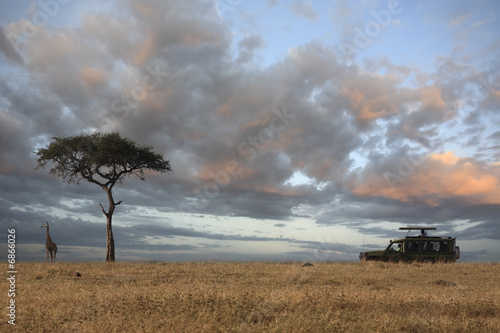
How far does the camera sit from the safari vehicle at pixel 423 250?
27.0m

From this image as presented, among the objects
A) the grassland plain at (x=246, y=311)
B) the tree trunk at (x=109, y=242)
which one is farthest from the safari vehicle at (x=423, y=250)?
the tree trunk at (x=109, y=242)

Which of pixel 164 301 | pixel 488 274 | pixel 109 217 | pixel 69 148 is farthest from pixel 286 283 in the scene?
pixel 69 148

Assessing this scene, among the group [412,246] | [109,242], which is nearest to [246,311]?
[412,246]

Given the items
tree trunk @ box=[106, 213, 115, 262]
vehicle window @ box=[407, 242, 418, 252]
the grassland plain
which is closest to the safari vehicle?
vehicle window @ box=[407, 242, 418, 252]

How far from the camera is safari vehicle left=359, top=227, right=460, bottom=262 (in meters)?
27.0

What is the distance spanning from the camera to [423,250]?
89.6 ft

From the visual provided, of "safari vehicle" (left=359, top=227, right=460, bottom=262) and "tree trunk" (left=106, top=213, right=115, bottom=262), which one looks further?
"tree trunk" (left=106, top=213, right=115, bottom=262)

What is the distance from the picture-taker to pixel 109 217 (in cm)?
3278

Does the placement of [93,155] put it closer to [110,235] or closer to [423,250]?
[110,235]

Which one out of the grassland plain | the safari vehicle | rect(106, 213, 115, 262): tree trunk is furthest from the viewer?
rect(106, 213, 115, 262): tree trunk

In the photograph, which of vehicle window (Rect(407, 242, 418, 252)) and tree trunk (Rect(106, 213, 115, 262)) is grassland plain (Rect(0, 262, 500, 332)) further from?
tree trunk (Rect(106, 213, 115, 262))

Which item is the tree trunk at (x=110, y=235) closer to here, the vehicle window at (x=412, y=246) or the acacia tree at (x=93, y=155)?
the acacia tree at (x=93, y=155)

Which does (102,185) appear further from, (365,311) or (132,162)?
(365,311)

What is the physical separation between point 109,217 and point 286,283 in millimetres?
20461
